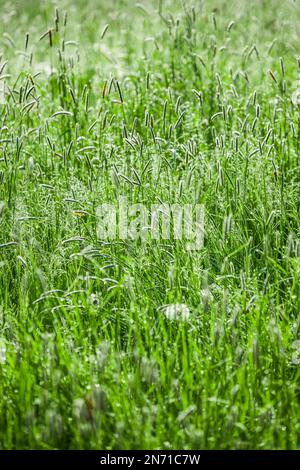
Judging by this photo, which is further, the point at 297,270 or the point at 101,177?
the point at 101,177

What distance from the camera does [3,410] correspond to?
2533 millimetres

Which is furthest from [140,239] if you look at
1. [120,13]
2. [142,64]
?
[120,13]

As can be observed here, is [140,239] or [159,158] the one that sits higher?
[159,158]

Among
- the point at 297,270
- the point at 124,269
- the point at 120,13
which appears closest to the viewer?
the point at 297,270

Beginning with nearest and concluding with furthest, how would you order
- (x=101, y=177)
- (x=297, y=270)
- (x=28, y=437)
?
(x=28, y=437)
(x=297, y=270)
(x=101, y=177)


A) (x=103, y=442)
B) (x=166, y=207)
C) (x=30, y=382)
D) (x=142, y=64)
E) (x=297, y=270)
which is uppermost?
(x=142, y=64)

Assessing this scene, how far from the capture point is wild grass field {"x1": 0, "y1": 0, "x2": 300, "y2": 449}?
244 centimetres

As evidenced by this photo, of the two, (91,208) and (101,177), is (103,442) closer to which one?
(91,208)

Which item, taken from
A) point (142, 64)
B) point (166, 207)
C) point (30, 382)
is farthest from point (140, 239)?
point (142, 64)

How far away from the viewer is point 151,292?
10.2ft

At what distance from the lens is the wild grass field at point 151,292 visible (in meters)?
2.44

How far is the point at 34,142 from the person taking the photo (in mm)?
4359

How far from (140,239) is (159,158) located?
1.36ft

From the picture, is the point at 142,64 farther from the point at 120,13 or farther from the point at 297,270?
the point at 297,270
